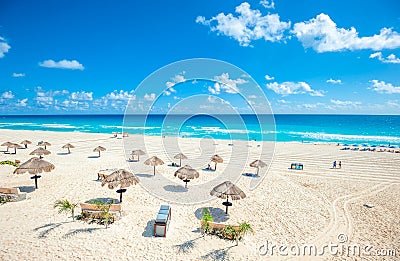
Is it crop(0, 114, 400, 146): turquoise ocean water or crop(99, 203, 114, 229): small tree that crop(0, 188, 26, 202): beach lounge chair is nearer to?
crop(99, 203, 114, 229): small tree

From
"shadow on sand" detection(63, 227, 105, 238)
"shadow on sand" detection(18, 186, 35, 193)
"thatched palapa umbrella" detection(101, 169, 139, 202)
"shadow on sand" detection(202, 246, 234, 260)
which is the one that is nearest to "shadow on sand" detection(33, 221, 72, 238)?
"shadow on sand" detection(63, 227, 105, 238)

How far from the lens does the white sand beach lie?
23.8ft

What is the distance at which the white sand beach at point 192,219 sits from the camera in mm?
7246

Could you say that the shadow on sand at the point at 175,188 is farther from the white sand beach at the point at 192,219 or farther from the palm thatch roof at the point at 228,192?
the palm thatch roof at the point at 228,192

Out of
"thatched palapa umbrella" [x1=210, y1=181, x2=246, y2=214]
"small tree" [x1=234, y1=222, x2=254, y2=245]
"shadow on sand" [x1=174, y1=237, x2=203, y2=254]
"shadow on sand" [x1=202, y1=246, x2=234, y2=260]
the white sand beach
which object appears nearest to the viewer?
"shadow on sand" [x1=202, y1=246, x2=234, y2=260]

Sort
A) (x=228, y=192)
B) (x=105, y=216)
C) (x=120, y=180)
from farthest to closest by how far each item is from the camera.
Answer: (x=120, y=180), (x=228, y=192), (x=105, y=216)

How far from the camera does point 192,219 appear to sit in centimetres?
968

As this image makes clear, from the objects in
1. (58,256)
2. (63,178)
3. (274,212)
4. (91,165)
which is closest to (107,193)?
(63,178)

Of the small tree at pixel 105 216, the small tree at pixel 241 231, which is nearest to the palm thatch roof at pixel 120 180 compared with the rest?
the small tree at pixel 105 216

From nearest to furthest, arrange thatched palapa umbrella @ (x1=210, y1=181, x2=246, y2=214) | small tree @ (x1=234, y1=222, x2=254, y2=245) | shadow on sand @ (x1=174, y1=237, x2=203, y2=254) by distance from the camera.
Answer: shadow on sand @ (x1=174, y1=237, x2=203, y2=254) < small tree @ (x1=234, y1=222, x2=254, y2=245) < thatched palapa umbrella @ (x1=210, y1=181, x2=246, y2=214)

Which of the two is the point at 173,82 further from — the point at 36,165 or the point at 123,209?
the point at 36,165

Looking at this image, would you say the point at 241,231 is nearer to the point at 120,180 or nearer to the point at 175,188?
the point at 120,180

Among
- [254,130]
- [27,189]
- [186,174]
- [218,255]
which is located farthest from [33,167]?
[254,130]

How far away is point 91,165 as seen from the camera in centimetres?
1792
